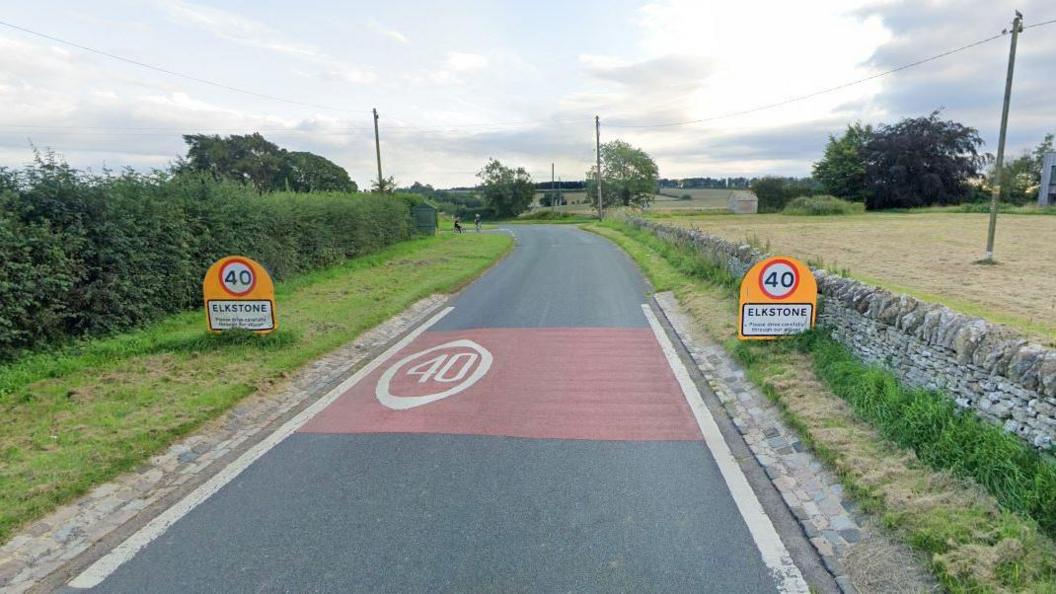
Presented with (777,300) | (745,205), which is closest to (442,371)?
(777,300)

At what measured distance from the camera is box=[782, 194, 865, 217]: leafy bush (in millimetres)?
55938

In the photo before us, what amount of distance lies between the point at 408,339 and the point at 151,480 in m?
4.50

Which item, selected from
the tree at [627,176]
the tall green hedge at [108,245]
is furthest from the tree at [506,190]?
the tall green hedge at [108,245]

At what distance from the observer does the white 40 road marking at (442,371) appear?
5.84m

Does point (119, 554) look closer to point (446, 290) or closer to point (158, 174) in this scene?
point (158, 174)

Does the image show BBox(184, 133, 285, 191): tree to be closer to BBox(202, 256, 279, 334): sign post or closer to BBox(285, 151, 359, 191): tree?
BBox(285, 151, 359, 191): tree

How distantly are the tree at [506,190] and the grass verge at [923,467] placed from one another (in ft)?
248

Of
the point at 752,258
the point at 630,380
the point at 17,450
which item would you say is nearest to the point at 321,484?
the point at 17,450

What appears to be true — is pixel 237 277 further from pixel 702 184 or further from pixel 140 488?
pixel 702 184

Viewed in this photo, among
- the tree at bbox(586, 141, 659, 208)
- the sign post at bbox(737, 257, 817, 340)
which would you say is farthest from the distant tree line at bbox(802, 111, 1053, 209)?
the sign post at bbox(737, 257, 817, 340)

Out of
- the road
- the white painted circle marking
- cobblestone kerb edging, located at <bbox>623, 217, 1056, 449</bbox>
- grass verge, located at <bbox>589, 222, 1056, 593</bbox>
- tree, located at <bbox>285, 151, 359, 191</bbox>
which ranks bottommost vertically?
the road

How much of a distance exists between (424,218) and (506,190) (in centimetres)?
5117

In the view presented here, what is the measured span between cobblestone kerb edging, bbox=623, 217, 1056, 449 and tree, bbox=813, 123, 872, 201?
6658cm

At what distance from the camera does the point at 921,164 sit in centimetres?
6000
